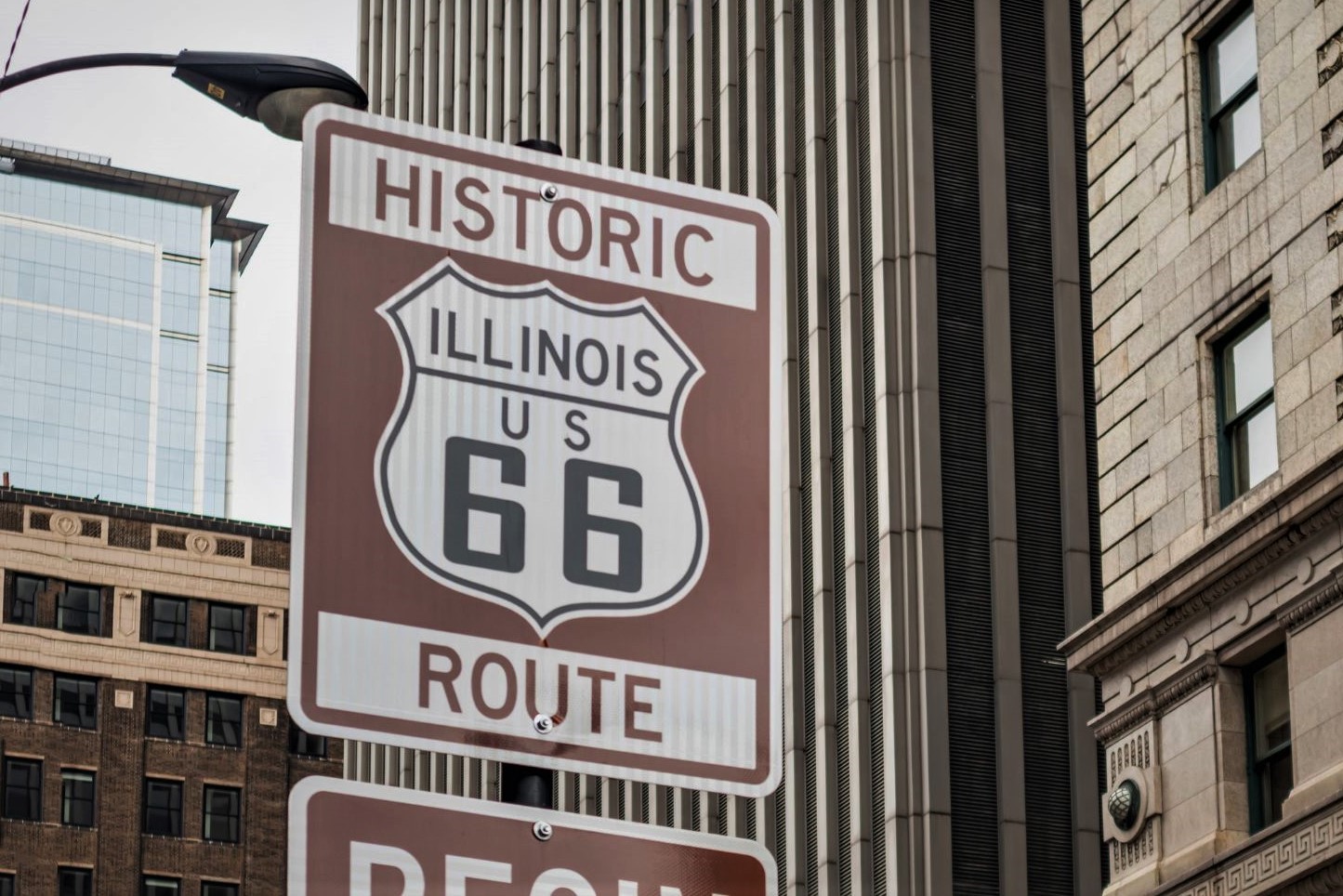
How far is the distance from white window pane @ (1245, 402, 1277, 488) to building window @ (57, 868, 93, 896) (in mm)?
57649

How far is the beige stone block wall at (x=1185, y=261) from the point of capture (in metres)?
25.4

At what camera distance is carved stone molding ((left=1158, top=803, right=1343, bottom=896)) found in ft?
77.5

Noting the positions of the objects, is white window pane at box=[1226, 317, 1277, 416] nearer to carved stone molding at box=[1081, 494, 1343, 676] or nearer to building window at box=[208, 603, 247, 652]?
carved stone molding at box=[1081, 494, 1343, 676]

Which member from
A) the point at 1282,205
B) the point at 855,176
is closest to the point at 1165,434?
the point at 1282,205

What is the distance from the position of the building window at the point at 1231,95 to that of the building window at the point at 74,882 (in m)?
57.2

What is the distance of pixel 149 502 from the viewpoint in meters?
152

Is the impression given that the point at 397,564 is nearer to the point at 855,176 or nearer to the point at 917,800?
the point at 917,800

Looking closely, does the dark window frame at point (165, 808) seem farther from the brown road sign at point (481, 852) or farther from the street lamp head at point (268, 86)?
the brown road sign at point (481, 852)

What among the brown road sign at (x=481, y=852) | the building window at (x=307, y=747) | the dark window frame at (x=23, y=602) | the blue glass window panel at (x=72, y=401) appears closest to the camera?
the brown road sign at (x=481, y=852)

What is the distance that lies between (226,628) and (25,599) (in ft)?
20.3

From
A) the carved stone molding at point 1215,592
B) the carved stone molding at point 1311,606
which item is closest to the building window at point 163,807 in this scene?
the carved stone molding at point 1215,592

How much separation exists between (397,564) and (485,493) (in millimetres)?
310

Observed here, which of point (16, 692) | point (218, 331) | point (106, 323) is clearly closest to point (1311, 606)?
point (16, 692)

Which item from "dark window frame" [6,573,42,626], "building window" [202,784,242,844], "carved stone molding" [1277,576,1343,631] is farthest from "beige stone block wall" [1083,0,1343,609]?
"dark window frame" [6,573,42,626]
